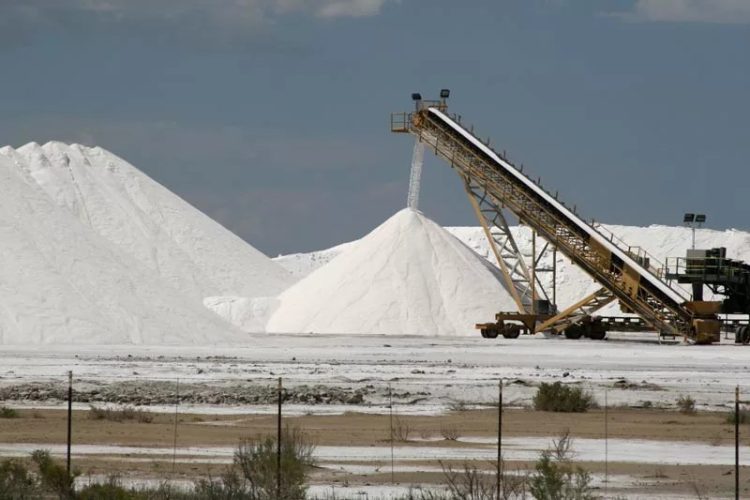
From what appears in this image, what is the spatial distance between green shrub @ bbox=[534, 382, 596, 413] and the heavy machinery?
2807cm

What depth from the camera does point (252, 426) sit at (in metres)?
24.6

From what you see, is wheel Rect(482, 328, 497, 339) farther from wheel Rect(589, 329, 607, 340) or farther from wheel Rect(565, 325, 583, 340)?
wheel Rect(589, 329, 607, 340)

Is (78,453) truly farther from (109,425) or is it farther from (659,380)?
(659,380)

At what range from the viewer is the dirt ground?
18500 millimetres

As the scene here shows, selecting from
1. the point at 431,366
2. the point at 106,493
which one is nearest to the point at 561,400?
the point at 431,366

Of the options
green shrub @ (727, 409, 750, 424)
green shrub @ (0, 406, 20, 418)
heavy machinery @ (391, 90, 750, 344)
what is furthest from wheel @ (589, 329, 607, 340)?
green shrub @ (0, 406, 20, 418)

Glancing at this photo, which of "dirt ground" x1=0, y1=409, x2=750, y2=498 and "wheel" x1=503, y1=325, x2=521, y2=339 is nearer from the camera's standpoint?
"dirt ground" x1=0, y1=409, x2=750, y2=498

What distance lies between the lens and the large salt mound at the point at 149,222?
8881cm

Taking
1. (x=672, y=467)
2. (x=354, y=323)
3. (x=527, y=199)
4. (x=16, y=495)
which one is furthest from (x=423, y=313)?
(x=16, y=495)

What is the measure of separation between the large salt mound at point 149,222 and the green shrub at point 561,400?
185ft

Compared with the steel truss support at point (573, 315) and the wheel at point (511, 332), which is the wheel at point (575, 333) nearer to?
the steel truss support at point (573, 315)

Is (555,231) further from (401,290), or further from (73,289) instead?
(73,289)

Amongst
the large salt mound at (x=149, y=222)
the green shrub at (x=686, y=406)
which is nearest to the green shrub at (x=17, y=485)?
the green shrub at (x=686, y=406)

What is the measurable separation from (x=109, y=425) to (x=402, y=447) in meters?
5.11
